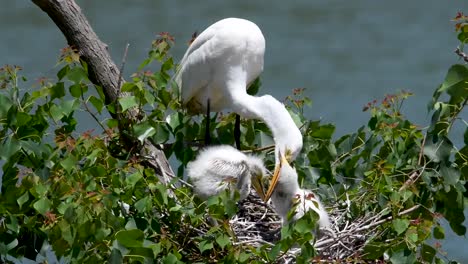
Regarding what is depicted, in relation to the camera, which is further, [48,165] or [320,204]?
[320,204]

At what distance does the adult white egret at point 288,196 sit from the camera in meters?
3.75

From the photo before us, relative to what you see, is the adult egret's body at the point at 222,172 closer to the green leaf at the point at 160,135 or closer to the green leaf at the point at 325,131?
the green leaf at the point at 160,135

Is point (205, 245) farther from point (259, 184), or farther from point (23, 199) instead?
point (259, 184)

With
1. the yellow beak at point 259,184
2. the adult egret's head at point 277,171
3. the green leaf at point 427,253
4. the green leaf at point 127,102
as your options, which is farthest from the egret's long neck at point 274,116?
the green leaf at point 427,253

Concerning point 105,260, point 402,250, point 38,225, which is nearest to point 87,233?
point 105,260

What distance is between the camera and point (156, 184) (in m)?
3.43

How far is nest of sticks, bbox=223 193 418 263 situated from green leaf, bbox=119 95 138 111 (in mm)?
417

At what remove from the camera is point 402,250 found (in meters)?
3.39

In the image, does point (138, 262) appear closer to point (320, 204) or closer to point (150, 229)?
point (150, 229)

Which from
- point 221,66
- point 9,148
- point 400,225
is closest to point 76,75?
point 9,148

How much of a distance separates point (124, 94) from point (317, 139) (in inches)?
23.0

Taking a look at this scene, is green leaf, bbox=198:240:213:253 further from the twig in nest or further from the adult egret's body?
the twig in nest

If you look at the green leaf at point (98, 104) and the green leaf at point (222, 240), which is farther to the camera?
the green leaf at point (98, 104)

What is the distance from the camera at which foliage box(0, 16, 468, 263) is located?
10.7 ft
